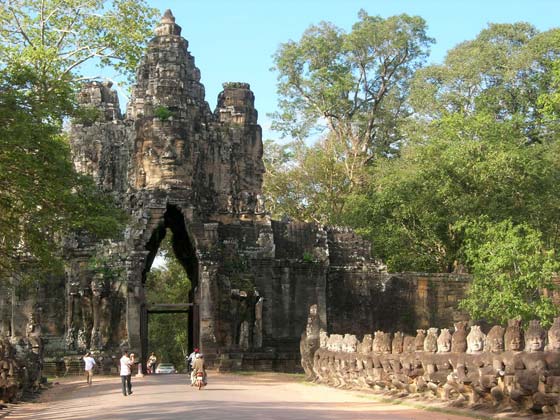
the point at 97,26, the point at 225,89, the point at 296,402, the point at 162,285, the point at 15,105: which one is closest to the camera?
the point at 296,402

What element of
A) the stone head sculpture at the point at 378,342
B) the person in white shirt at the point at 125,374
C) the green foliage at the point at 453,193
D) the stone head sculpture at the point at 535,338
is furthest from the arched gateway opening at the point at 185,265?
the stone head sculpture at the point at 535,338

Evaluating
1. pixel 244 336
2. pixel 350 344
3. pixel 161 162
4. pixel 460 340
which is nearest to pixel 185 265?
pixel 161 162

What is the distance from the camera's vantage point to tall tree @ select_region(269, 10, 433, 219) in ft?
177

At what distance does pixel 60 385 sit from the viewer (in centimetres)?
2797

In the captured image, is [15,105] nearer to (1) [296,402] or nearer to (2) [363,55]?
(1) [296,402]

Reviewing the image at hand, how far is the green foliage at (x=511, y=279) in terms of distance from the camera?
32125 mm

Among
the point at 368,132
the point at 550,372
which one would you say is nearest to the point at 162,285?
the point at 368,132

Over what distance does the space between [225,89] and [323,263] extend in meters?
8.10

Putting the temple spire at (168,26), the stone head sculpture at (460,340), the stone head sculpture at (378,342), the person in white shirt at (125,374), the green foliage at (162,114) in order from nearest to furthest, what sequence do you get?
the stone head sculpture at (460,340), the stone head sculpture at (378,342), the person in white shirt at (125,374), the green foliage at (162,114), the temple spire at (168,26)

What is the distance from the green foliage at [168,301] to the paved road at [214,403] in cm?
2530

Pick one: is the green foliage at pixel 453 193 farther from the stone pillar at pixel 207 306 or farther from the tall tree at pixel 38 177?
the tall tree at pixel 38 177

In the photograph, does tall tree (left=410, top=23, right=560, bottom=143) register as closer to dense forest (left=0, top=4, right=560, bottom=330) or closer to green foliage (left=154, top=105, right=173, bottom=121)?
dense forest (left=0, top=4, right=560, bottom=330)

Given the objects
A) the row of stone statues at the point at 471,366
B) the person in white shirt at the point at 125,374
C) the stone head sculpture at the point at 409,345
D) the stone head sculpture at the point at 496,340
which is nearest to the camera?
the row of stone statues at the point at 471,366

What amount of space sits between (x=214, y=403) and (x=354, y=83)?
122ft
